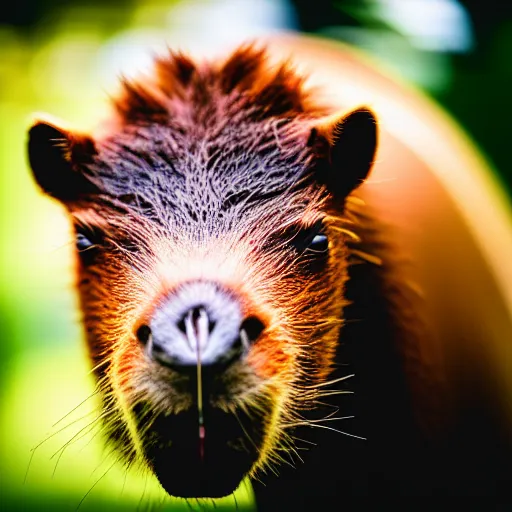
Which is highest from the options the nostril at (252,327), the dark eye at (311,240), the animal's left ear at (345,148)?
the animal's left ear at (345,148)

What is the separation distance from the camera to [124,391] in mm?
436

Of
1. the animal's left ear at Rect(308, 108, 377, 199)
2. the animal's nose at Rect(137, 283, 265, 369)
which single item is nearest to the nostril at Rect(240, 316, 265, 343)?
the animal's nose at Rect(137, 283, 265, 369)

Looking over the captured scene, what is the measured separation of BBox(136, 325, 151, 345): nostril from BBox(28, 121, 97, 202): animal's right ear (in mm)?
132

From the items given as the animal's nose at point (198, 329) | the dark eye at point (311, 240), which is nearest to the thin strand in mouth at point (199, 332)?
the animal's nose at point (198, 329)

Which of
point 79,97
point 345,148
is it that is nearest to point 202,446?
point 345,148

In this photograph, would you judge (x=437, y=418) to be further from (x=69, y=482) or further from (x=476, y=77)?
(x=476, y=77)

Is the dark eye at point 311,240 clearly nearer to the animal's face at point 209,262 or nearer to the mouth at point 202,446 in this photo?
the animal's face at point 209,262

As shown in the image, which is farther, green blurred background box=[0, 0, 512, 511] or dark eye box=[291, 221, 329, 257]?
green blurred background box=[0, 0, 512, 511]

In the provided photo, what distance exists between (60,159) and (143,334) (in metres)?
0.18

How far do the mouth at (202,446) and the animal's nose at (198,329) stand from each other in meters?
0.04

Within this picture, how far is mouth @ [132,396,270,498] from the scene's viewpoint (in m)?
0.41

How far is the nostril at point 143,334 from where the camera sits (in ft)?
1.33

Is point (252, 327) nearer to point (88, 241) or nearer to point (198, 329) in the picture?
point (198, 329)

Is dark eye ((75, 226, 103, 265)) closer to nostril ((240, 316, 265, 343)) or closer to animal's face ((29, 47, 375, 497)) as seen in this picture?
animal's face ((29, 47, 375, 497))
